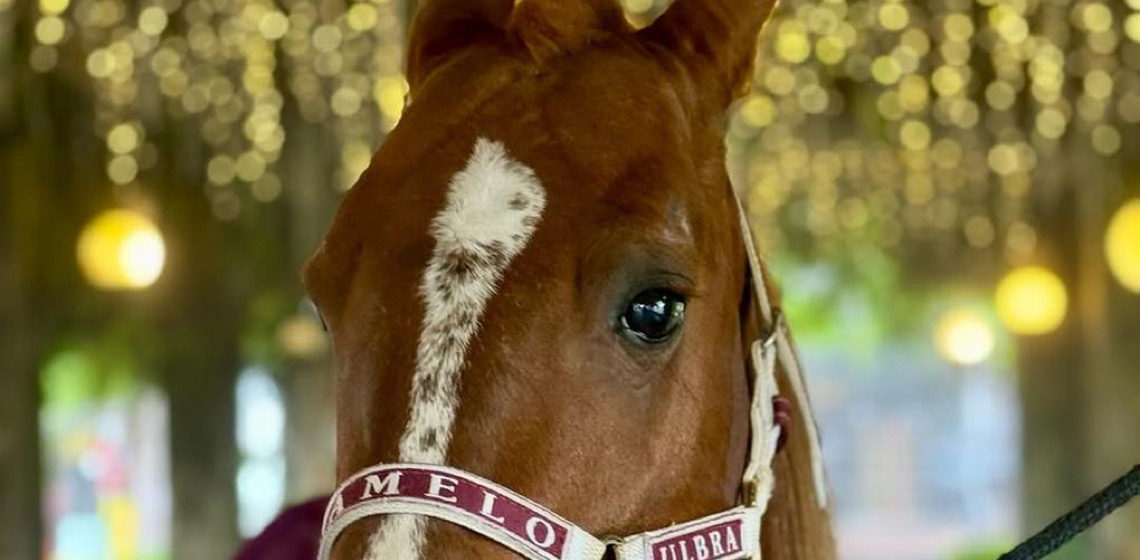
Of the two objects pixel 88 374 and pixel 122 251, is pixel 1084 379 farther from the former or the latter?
pixel 88 374

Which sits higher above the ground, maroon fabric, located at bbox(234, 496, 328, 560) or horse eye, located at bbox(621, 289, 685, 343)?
maroon fabric, located at bbox(234, 496, 328, 560)

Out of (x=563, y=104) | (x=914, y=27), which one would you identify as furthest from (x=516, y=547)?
(x=914, y=27)

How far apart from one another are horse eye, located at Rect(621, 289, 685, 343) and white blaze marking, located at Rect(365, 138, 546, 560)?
0.35ft

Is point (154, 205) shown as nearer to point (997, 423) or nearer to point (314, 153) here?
point (314, 153)

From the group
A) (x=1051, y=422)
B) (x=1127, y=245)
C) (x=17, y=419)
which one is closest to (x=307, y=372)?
(x=17, y=419)

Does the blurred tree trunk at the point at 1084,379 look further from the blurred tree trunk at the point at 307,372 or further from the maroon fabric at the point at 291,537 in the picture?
the maroon fabric at the point at 291,537

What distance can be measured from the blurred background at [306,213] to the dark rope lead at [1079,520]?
3675mm

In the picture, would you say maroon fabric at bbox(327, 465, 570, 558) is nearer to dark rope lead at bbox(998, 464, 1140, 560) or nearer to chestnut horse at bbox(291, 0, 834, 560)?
chestnut horse at bbox(291, 0, 834, 560)

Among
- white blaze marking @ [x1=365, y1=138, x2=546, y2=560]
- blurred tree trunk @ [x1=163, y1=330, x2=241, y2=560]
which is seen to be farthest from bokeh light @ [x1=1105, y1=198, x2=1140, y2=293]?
blurred tree trunk @ [x1=163, y1=330, x2=241, y2=560]

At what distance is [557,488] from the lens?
962 millimetres

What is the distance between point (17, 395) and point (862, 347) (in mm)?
10576

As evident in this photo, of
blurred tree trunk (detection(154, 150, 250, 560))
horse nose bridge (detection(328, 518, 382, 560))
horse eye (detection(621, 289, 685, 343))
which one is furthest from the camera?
blurred tree trunk (detection(154, 150, 250, 560))

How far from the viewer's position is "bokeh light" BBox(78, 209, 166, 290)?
4.51 metres

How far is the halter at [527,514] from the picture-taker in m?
0.90
